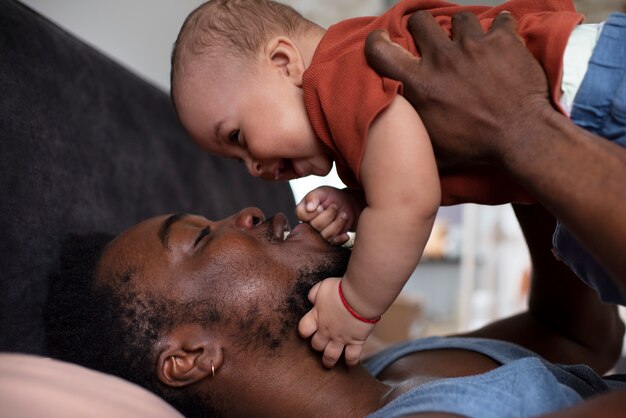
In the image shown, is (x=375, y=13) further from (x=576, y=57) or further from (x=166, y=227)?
(x=576, y=57)

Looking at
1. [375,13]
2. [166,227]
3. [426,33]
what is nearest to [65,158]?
[166,227]

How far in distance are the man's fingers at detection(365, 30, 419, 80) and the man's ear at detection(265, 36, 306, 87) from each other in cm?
18

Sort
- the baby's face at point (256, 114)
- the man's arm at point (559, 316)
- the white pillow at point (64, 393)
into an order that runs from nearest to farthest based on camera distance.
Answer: the white pillow at point (64, 393) < the baby's face at point (256, 114) < the man's arm at point (559, 316)

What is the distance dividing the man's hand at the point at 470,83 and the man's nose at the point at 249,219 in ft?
1.61

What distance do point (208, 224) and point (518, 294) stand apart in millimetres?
3110

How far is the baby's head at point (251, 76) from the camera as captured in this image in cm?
120

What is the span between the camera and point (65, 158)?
1.49m

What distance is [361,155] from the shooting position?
3.43ft

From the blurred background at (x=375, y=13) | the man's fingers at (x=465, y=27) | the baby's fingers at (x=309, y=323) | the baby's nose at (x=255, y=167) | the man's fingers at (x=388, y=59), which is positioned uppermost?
the man's fingers at (x=465, y=27)

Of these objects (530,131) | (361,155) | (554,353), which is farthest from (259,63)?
(554,353)

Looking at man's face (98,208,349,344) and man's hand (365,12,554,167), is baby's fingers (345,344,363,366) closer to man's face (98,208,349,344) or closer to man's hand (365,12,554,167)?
man's face (98,208,349,344)

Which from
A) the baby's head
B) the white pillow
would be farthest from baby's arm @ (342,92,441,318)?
the white pillow

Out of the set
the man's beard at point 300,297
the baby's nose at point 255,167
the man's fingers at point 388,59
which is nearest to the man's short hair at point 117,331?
the man's beard at point 300,297

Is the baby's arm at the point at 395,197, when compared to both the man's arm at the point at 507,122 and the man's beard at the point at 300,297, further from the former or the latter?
the man's beard at the point at 300,297
